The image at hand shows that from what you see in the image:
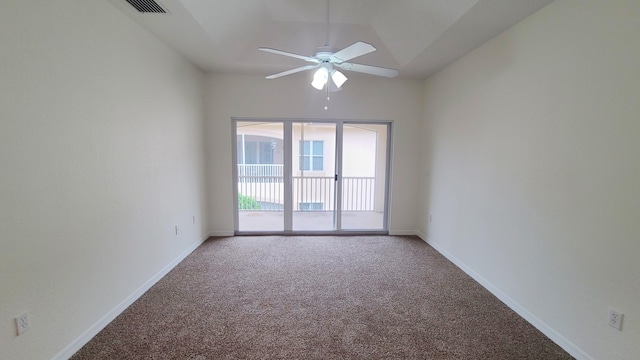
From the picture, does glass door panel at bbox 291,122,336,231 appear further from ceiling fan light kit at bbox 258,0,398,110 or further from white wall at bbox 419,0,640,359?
white wall at bbox 419,0,640,359

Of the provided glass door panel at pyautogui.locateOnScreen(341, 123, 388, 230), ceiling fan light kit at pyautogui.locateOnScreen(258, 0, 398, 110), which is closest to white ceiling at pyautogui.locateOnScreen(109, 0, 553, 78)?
ceiling fan light kit at pyautogui.locateOnScreen(258, 0, 398, 110)

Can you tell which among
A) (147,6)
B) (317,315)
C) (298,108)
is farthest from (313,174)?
(147,6)

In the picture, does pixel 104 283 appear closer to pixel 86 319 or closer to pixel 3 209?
pixel 86 319

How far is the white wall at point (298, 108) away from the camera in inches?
160

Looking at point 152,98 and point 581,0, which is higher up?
point 581,0

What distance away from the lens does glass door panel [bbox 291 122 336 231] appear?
4.74m

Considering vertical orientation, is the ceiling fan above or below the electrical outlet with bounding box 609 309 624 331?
above

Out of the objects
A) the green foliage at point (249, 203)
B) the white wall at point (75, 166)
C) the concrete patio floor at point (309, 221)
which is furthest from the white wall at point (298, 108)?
the green foliage at point (249, 203)

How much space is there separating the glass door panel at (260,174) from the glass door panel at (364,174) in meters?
1.24

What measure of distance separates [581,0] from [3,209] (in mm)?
3725

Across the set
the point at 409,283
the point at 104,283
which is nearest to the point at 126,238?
the point at 104,283

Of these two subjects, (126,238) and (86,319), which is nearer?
(86,319)

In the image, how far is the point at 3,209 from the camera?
1.39 metres

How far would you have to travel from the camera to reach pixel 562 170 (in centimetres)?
195
